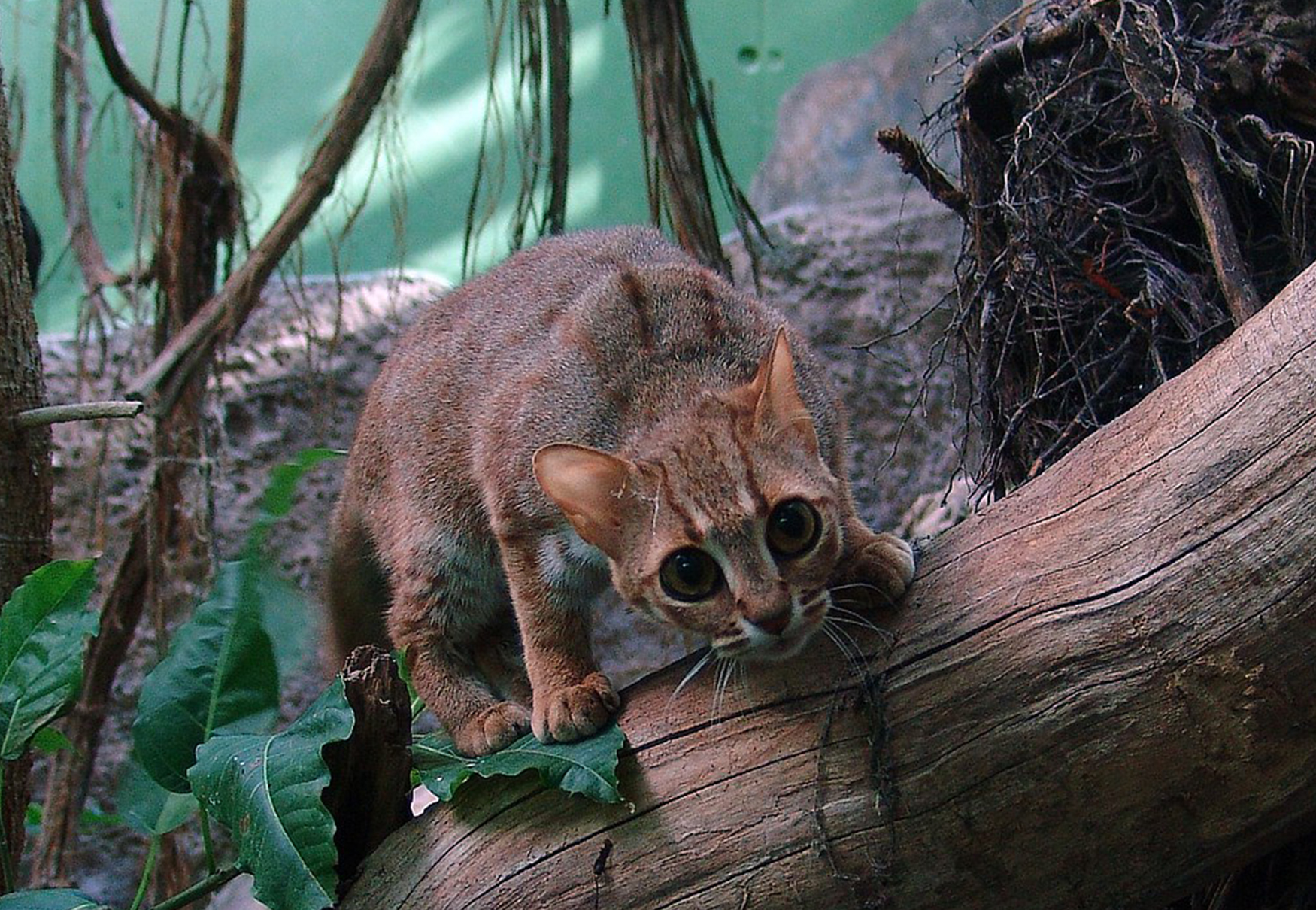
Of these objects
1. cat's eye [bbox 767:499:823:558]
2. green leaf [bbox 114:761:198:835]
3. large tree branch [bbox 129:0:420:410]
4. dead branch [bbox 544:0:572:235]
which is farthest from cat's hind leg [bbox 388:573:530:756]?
dead branch [bbox 544:0:572:235]

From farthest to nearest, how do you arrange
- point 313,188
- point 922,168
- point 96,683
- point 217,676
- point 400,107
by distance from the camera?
point 400,107
point 96,683
point 313,188
point 922,168
point 217,676

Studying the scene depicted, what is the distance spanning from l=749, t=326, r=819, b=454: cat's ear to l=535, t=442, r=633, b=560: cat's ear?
28 centimetres

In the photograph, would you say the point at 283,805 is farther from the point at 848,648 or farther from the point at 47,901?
the point at 848,648

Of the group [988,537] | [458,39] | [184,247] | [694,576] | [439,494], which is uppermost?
[458,39]

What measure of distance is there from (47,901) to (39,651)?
538mm

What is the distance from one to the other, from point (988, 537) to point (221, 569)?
174cm

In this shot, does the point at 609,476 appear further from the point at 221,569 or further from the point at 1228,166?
the point at 1228,166

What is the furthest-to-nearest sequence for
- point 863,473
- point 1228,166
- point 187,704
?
1. point 863,473
2. point 1228,166
3. point 187,704

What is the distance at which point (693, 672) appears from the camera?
236 cm

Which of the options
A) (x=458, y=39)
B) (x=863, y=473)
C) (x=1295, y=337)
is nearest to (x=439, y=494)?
(x=1295, y=337)

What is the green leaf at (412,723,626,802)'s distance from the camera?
7.65 feet

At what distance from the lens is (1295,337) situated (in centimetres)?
217

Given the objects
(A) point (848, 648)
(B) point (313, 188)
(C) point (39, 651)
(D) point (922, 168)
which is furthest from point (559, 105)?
(A) point (848, 648)

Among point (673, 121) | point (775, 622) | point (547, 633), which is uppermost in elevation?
point (673, 121)
